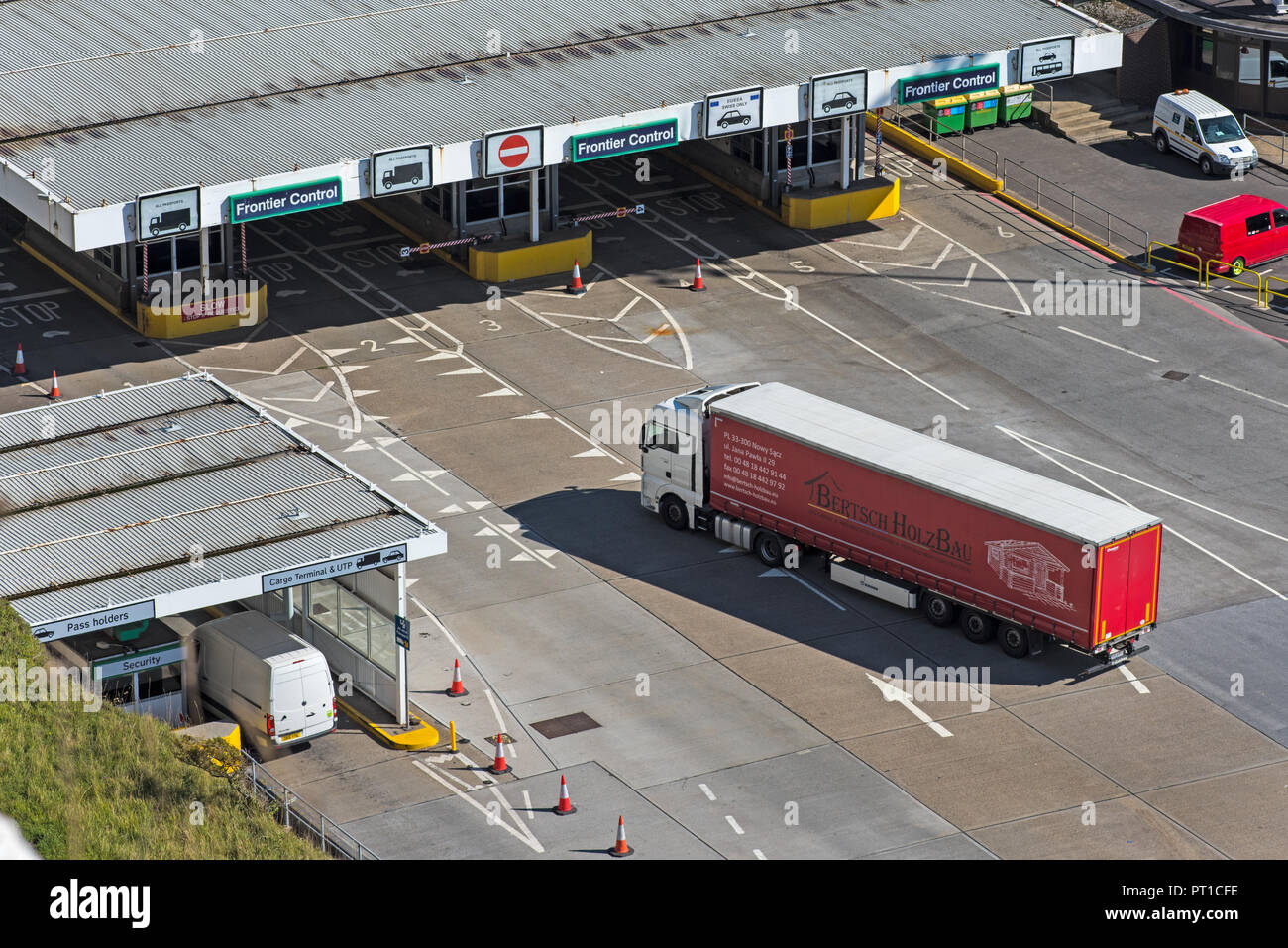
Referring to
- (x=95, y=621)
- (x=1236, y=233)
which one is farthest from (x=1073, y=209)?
(x=95, y=621)

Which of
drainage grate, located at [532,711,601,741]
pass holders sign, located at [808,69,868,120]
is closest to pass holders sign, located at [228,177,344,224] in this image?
pass holders sign, located at [808,69,868,120]

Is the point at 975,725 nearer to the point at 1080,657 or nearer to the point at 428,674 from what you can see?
the point at 1080,657

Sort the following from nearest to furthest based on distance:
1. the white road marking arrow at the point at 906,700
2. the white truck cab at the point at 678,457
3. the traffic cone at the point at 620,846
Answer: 1. the traffic cone at the point at 620,846
2. the white road marking arrow at the point at 906,700
3. the white truck cab at the point at 678,457

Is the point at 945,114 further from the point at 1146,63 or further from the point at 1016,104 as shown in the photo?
the point at 1146,63

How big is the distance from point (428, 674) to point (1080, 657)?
13.1m

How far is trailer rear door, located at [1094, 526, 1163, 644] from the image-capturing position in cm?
3841

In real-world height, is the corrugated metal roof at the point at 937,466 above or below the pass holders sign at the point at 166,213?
below

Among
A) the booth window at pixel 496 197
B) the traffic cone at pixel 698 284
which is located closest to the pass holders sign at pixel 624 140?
the booth window at pixel 496 197

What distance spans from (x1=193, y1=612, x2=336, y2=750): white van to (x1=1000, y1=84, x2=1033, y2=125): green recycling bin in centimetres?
4433

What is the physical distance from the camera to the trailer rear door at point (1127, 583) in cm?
3841

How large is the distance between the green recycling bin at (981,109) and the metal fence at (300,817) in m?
44.9

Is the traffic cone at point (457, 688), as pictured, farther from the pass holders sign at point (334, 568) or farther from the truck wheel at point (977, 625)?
the truck wheel at point (977, 625)

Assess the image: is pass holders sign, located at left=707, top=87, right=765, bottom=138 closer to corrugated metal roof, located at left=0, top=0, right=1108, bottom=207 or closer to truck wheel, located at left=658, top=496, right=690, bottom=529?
corrugated metal roof, located at left=0, top=0, right=1108, bottom=207
